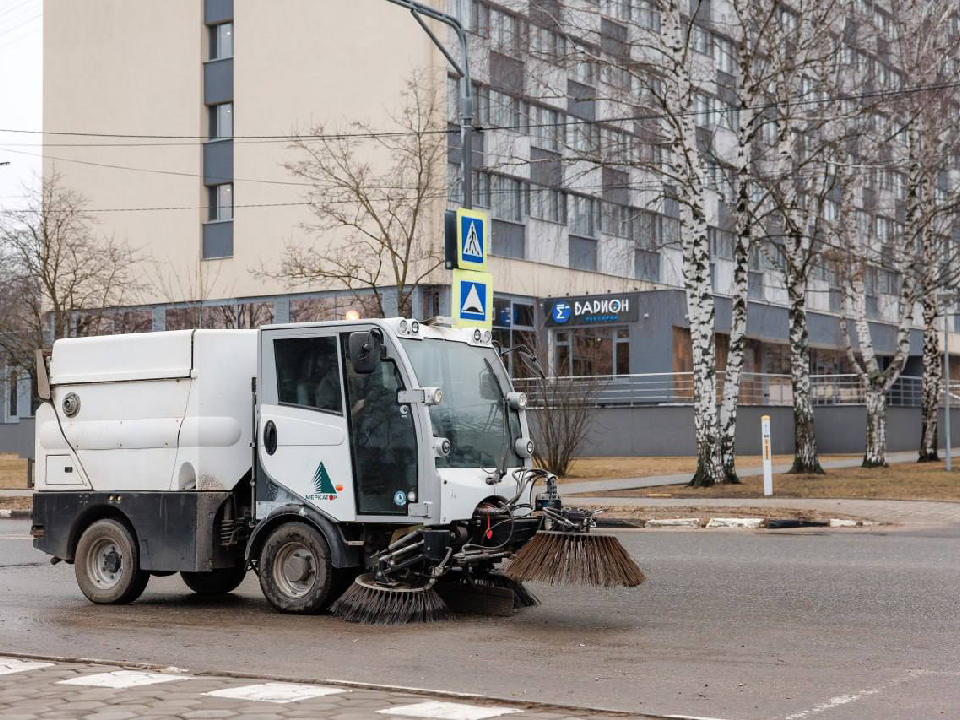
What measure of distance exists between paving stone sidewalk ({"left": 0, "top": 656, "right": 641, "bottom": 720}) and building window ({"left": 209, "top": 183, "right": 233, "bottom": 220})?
44.1 m

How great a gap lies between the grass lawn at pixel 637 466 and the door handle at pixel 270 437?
20.8 meters

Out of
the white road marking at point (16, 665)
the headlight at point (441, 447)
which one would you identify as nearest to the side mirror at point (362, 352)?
the headlight at point (441, 447)

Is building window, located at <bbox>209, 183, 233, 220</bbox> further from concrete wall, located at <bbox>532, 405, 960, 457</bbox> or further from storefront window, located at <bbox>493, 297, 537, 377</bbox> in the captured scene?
concrete wall, located at <bbox>532, 405, 960, 457</bbox>

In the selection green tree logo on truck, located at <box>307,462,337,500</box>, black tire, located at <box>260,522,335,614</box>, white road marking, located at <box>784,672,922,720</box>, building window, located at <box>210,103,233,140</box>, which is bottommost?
white road marking, located at <box>784,672,922,720</box>

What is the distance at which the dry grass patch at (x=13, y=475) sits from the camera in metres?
33.4

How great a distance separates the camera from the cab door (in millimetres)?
10805

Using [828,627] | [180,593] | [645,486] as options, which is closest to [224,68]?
[645,486]

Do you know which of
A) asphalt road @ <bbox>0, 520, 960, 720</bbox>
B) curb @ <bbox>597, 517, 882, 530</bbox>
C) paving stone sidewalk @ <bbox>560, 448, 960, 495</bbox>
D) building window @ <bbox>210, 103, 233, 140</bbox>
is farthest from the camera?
building window @ <bbox>210, 103, 233, 140</bbox>

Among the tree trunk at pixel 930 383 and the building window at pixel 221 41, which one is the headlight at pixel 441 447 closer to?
the tree trunk at pixel 930 383

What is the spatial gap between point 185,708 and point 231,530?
4.23 m

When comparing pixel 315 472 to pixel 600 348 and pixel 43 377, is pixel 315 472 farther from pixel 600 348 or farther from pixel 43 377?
pixel 600 348

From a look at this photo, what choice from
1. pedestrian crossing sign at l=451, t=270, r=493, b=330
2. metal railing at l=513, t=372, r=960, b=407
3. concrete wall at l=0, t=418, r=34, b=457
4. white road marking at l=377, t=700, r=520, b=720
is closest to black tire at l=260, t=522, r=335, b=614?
white road marking at l=377, t=700, r=520, b=720

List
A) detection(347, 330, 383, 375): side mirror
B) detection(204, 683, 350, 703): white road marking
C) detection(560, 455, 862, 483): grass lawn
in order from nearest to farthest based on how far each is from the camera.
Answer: detection(204, 683, 350, 703): white road marking < detection(347, 330, 383, 375): side mirror < detection(560, 455, 862, 483): grass lawn

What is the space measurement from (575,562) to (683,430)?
34489 mm
